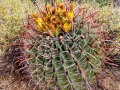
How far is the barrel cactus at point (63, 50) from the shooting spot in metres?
3.69

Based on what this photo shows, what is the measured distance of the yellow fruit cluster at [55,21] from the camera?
3771 millimetres

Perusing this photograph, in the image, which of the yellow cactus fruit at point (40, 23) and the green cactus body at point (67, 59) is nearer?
the green cactus body at point (67, 59)

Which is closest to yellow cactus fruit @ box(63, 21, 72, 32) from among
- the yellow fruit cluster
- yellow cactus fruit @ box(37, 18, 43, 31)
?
the yellow fruit cluster

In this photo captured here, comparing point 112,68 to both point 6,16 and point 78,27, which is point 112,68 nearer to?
point 78,27

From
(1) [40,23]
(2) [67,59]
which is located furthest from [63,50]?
(1) [40,23]

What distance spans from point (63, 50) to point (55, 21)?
32 cm

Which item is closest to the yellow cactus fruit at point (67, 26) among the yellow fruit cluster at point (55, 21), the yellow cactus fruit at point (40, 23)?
the yellow fruit cluster at point (55, 21)

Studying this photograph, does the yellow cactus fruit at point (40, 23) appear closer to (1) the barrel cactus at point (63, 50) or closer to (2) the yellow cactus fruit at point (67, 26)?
(1) the barrel cactus at point (63, 50)

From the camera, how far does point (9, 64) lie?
17.0 ft

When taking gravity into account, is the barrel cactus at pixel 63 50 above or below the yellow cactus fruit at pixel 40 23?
below

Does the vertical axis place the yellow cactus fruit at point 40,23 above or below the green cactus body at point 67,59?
above

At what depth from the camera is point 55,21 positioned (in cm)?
378

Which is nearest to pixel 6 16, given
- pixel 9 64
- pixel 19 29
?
pixel 19 29

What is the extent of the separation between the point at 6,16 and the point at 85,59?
2284 millimetres
